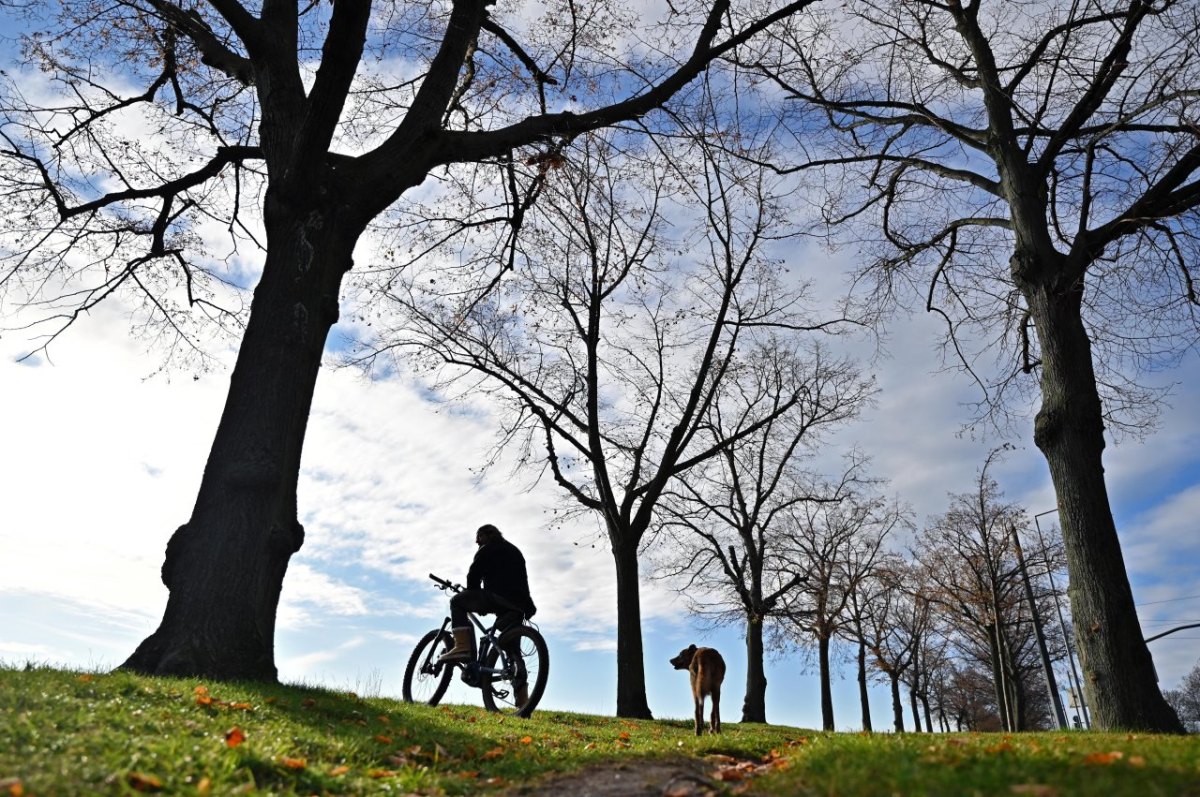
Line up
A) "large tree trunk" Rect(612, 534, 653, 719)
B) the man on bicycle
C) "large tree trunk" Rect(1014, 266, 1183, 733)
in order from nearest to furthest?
"large tree trunk" Rect(1014, 266, 1183, 733) < the man on bicycle < "large tree trunk" Rect(612, 534, 653, 719)

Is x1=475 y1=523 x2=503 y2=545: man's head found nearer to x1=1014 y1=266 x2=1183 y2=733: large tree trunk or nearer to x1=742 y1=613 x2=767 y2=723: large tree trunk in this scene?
x1=1014 y1=266 x2=1183 y2=733: large tree trunk

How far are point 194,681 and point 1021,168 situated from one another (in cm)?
1116

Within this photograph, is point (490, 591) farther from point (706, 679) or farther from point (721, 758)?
point (721, 758)

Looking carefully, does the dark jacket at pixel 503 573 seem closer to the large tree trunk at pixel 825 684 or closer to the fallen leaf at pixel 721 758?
the fallen leaf at pixel 721 758

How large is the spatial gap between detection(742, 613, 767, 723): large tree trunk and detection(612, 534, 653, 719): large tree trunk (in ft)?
27.0

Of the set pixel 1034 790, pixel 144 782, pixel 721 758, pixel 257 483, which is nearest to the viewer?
pixel 1034 790

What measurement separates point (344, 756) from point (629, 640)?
11223 millimetres

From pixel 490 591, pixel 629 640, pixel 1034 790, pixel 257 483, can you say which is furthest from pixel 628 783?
pixel 629 640

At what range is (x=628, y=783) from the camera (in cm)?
446

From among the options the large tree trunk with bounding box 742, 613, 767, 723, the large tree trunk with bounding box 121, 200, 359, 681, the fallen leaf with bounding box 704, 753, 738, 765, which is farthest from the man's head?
the large tree trunk with bounding box 742, 613, 767, 723

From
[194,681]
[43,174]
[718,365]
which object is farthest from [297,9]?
[718,365]

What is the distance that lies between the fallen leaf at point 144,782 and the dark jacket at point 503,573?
241 inches

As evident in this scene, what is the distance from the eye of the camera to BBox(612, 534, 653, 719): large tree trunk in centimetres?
1464

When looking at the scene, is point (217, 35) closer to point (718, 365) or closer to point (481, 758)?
point (481, 758)
